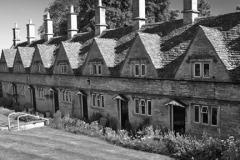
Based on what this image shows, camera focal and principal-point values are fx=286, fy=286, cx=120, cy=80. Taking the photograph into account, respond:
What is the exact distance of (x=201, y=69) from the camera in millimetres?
18375

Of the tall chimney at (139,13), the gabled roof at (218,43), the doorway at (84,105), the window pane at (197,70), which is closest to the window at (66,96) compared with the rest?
the doorway at (84,105)

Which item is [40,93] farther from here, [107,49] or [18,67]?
[107,49]

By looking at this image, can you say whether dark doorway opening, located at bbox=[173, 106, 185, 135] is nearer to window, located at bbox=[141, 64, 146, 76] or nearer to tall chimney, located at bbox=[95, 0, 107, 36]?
window, located at bbox=[141, 64, 146, 76]

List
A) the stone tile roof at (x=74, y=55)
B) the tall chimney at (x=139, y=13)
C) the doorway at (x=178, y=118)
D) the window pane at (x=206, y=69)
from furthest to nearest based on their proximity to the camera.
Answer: the stone tile roof at (x=74, y=55) → the tall chimney at (x=139, y=13) → the doorway at (x=178, y=118) → the window pane at (x=206, y=69)

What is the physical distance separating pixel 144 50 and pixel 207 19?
5290 mm

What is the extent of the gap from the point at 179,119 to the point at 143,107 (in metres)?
3.34

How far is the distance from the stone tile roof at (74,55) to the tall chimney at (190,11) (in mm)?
11511

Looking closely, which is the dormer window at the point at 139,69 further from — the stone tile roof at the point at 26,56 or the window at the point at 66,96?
the stone tile roof at the point at 26,56

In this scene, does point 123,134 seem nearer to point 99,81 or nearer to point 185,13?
point 99,81

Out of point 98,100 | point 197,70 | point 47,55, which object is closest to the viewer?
point 197,70

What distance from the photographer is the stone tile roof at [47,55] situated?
3316cm

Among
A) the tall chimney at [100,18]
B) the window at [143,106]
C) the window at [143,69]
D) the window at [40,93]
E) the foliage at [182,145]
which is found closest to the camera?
the foliage at [182,145]

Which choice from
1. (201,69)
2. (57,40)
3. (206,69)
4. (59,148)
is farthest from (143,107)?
(57,40)

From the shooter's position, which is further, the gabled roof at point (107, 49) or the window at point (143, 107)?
the gabled roof at point (107, 49)
